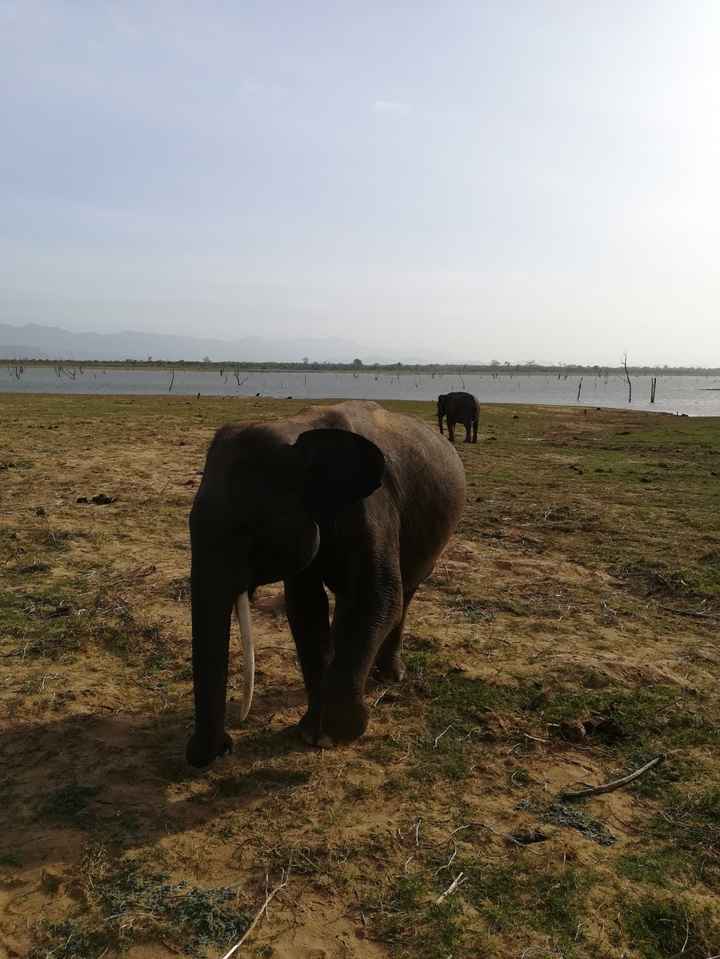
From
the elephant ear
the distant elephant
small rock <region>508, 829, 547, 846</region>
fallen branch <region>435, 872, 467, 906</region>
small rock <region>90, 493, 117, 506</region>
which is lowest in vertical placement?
small rock <region>508, 829, 547, 846</region>

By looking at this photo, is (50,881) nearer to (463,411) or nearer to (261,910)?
(261,910)

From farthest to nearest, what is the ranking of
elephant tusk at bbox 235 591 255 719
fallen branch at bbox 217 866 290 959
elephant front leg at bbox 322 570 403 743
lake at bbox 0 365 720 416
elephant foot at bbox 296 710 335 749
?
lake at bbox 0 365 720 416 → elephant foot at bbox 296 710 335 749 → elephant front leg at bbox 322 570 403 743 → elephant tusk at bbox 235 591 255 719 → fallen branch at bbox 217 866 290 959

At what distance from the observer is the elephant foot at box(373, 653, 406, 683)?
227 inches

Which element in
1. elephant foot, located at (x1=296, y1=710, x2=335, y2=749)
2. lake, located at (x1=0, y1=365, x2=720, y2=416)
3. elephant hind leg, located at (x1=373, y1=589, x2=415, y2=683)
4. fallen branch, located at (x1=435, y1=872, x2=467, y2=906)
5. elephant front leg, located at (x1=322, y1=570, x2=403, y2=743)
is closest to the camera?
fallen branch, located at (x1=435, y1=872, x2=467, y2=906)

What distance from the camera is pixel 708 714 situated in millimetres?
5105

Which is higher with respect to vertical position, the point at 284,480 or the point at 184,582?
the point at 284,480

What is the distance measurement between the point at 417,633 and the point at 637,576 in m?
3.32

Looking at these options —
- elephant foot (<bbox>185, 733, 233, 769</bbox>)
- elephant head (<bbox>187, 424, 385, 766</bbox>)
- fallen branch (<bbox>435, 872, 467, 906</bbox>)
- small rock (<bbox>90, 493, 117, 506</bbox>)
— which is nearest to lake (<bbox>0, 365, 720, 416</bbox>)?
small rock (<bbox>90, 493, 117, 506</bbox>)

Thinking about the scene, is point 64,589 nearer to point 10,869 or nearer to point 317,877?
point 10,869

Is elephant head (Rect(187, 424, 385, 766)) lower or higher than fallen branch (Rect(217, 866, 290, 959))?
higher

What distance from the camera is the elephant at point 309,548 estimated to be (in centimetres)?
396

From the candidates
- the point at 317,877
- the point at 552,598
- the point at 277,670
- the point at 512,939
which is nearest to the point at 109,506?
the point at 277,670

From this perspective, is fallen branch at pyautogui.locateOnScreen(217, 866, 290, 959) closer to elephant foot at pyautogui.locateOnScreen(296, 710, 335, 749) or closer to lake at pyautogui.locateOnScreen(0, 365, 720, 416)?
elephant foot at pyautogui.locateOnScreen(296, 710, 335, 749)

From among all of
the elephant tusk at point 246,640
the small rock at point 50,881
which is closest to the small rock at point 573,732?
the elephant tusk at point 246,640
